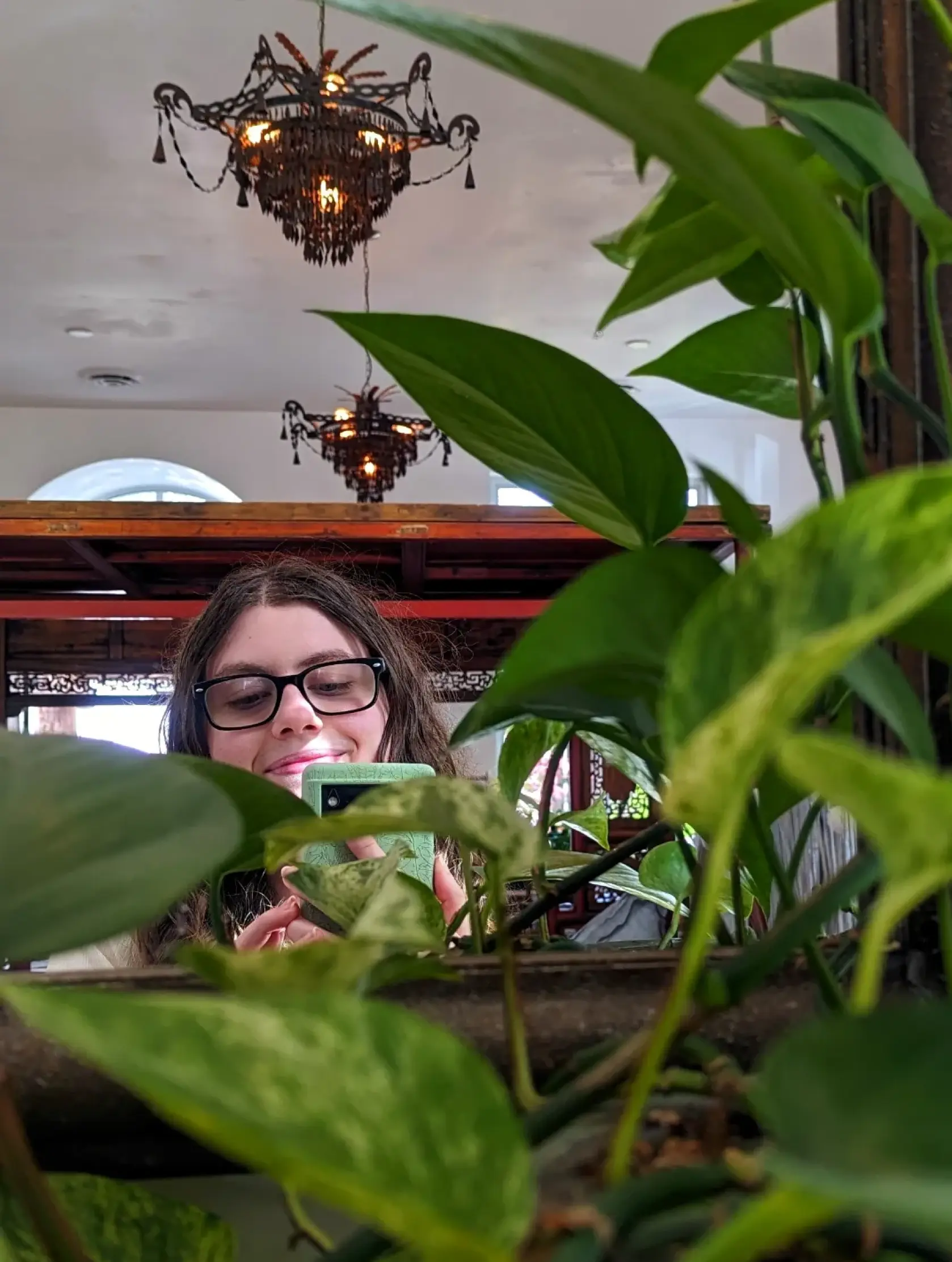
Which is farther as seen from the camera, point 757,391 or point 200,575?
point 200,575

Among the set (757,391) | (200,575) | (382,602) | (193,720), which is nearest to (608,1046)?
(757,391)

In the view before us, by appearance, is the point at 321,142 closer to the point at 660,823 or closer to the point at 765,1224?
the point at 660,823

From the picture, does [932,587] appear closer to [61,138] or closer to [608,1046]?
[608,1046]

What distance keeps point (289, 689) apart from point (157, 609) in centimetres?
98

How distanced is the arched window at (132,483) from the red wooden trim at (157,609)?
330 centimetres

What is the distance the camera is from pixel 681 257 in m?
0.23

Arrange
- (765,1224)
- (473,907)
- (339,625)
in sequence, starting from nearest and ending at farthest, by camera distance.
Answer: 1. (765,1224)
2. (473,907)
3. (339,625)

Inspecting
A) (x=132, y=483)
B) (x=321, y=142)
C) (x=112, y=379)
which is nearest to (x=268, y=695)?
(x=321, y=142)

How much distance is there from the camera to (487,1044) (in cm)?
22

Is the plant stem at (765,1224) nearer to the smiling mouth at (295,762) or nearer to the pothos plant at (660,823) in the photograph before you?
the pothos plant at (660,823)

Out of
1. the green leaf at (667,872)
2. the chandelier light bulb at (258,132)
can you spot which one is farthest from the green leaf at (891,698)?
the chandelier light bulb at (258,132)

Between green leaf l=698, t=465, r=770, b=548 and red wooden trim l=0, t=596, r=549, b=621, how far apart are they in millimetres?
1718

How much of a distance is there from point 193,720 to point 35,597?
3.33ft

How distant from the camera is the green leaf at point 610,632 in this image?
14 centimetres
